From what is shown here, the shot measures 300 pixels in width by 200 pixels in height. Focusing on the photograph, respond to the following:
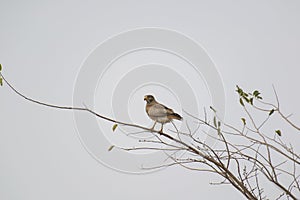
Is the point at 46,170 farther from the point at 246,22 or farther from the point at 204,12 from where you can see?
the point at 246,22

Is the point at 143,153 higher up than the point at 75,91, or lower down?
lower down

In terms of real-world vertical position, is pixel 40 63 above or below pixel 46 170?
above

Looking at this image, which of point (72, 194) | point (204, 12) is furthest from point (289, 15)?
point (72, 194)

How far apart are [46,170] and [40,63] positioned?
0.48 meters

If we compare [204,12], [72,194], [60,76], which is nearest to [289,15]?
[204,12]

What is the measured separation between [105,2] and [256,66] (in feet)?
2.41

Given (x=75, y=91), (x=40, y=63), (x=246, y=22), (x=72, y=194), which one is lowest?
(x=72, y=194)

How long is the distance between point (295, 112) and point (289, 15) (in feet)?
1.43

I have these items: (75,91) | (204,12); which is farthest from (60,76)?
(204,12)

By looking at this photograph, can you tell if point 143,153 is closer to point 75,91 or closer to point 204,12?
point 75,91

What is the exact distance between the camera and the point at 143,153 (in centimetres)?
161

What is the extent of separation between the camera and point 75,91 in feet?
5.37

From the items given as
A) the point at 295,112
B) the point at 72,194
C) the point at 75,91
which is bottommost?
the point at 72,194

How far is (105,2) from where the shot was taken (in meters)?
1.66
